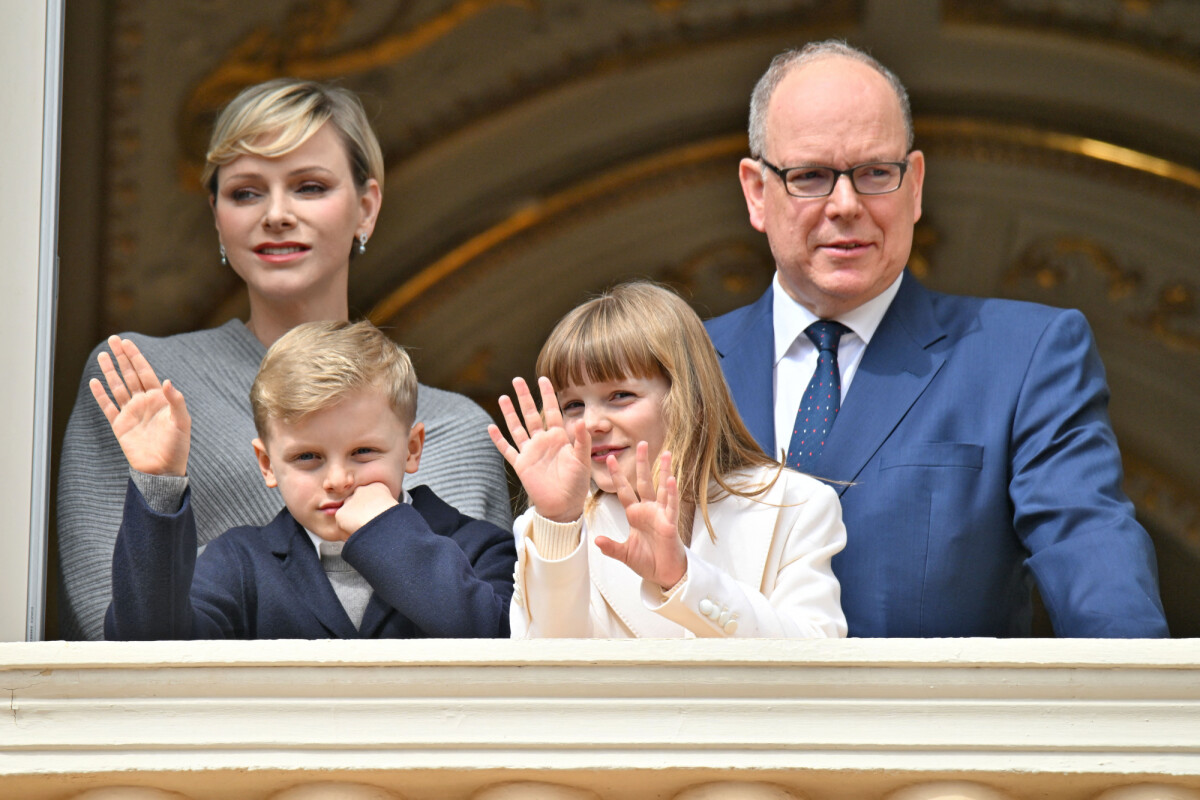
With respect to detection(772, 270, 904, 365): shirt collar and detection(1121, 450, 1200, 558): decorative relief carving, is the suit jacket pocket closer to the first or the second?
detection(772, 270, 904, 365): shirt collar

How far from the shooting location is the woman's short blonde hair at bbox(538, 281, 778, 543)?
6.44 ft

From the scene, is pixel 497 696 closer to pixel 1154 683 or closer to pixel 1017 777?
pixel 1017 777

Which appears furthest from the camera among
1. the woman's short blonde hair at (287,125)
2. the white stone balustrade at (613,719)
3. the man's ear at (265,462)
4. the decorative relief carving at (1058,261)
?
the decorative relief carving at (1058,261)

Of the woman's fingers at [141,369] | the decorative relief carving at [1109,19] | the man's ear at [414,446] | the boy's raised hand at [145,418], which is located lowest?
the man's ear at [414,446]

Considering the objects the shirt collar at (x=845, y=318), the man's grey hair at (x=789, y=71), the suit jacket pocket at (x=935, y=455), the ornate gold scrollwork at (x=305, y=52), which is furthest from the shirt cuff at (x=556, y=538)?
the ornate gold scrollwork at (x=305, y=52)

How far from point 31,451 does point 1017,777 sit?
3.37 ft

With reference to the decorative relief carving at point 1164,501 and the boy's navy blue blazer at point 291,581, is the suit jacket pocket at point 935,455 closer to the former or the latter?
the boy's navy blue blazer at point 291,581

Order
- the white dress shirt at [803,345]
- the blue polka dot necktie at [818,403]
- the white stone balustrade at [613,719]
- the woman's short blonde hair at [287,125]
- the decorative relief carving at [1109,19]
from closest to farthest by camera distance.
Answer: the white stone balustrade at [613,719] → the blue polka dot necktie at [818,403] → the white dress shirt at [803,345] → the woman's short blonde hair at [287,125] → the decorative relief carving at [1109,19]

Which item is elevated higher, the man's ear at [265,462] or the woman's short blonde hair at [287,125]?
the woman's short blonde hair at [287,125]

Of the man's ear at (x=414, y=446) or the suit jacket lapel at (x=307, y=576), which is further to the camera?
the man's ear at (x=414, y=446)

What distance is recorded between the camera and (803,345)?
2.31 metres

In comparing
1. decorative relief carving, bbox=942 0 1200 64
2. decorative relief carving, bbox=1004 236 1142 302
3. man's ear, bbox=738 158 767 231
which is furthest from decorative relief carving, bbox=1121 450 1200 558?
man's ear, bbox=738 158 767 231

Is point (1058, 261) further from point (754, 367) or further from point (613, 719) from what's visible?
point (613, 719)

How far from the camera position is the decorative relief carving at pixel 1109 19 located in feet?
10.7
